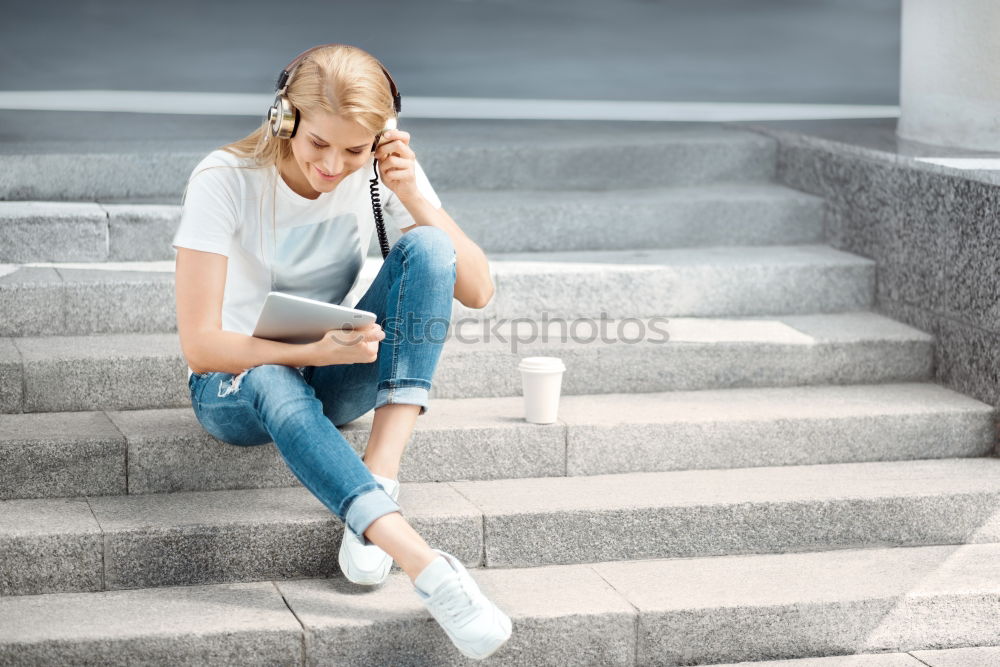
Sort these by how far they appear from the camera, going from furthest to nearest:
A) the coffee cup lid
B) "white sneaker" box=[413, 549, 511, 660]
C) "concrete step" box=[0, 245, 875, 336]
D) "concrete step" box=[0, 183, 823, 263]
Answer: "concrete step" box=[0, 183, 823, 263] < "concrete step" box=[0, 245, 875, 336] < the coffee cup lid < "white sneaker" box=[413, 549, 511, 660]

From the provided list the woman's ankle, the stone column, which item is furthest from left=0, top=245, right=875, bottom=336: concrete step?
the woman's ankle

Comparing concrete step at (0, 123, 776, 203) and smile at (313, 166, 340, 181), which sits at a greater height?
smile at (313, 166, 340, 181)

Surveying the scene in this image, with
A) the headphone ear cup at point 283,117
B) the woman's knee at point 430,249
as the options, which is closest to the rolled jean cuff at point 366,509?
the woman's knee at point 430,249

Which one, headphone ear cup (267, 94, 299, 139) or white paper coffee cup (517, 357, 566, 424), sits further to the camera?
white paper coffee cup (517, 357, 566, 424)

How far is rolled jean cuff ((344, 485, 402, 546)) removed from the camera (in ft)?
9.57

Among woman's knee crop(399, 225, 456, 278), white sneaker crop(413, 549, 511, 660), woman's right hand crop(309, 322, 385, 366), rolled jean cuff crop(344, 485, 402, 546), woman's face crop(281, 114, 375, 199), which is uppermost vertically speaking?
woman's face crop(281, 114, 375, 199)

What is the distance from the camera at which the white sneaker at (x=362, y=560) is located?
302 cm

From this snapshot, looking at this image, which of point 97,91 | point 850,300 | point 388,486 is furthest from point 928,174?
point 97,91

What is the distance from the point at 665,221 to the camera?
488 centimetres

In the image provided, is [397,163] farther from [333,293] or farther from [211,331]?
[211,331]

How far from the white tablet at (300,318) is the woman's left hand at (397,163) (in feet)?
1.19

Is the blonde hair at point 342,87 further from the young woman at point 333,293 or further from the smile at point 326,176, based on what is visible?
the smile at point 326,176

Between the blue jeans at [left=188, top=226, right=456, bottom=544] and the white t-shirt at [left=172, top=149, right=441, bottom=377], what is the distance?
0.12 meters

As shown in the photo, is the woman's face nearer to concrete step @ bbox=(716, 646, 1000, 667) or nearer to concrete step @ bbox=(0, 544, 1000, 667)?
concrete step @ bbox=(0, 544, 1000, 667)
